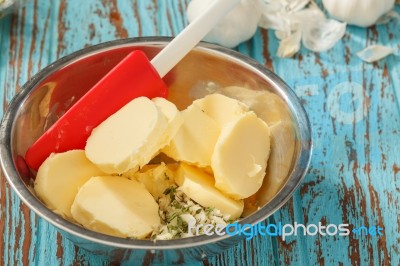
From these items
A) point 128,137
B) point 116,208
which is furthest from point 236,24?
point 116,208

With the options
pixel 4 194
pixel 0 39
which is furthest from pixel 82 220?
pixel 0 39

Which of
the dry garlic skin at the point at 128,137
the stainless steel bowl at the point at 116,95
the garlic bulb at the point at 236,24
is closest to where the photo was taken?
the stainless steel bowl at the point at 116,95

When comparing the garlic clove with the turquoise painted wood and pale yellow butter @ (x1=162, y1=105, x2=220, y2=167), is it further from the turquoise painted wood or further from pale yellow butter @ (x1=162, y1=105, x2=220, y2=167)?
pale yellow butter @ (x1=162, y1=105, x2=220, y2=167)

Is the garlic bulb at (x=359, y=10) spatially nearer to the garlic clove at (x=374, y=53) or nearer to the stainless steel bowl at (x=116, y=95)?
the garlic clove at (x=374, y=53)

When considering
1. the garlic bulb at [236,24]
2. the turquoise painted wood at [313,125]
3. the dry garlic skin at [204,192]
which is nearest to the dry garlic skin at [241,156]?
the dry garlic skin at [204,192]

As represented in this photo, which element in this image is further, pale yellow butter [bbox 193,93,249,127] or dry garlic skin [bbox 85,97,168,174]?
pale yellow butter [bbox 193,93,249,127]

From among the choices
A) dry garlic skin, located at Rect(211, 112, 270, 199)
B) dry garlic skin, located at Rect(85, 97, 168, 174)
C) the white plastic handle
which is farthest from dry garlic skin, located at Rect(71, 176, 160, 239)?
the white plastic handle

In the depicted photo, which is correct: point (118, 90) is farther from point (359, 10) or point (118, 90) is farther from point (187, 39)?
point (359, 10)

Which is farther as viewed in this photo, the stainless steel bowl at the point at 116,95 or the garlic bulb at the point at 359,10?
the garlic bulb at the point at 359,10
